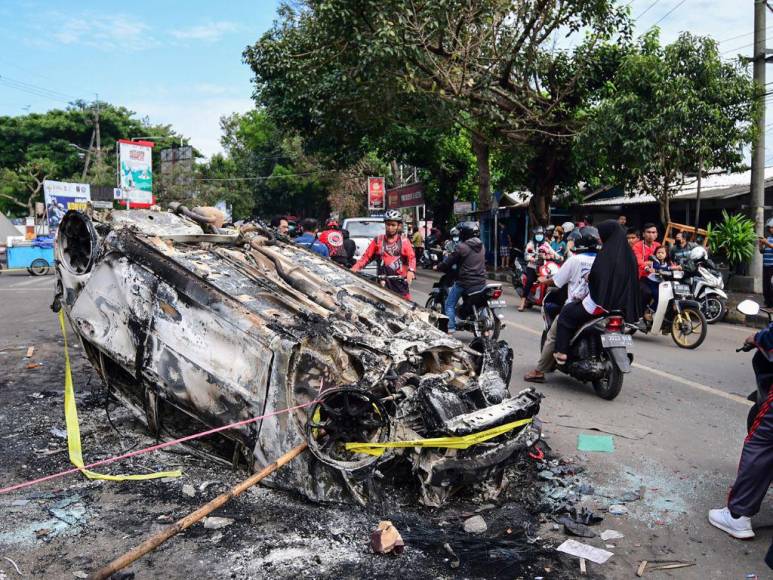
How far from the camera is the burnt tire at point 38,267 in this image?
22203mm

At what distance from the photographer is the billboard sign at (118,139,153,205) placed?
32.6 meters

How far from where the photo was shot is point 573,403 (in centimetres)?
583

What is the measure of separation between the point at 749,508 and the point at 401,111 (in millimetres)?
15650

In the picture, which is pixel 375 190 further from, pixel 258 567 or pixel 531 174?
pixel 258 567

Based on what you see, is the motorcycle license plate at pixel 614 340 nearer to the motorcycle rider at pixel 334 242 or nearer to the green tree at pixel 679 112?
the motorcycle rider at pixel 334 242

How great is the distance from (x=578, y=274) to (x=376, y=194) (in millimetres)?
29287

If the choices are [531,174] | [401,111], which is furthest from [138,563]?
[531,174]

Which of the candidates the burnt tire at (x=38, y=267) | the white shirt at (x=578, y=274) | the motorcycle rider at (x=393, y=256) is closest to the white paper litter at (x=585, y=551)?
the white shirt at (x=578, y=274)

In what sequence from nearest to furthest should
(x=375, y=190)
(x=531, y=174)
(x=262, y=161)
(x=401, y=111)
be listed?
(x=401, y=111) → (x=531, y=174) → (x=375, y=190) → (x=262, y=161)

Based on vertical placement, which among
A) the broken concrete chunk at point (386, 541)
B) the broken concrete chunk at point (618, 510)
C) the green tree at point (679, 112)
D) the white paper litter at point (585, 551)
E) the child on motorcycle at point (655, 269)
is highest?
the green tree at point (679, 112)

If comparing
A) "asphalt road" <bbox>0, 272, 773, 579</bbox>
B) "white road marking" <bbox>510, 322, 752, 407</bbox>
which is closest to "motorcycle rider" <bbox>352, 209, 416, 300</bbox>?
"asphalt road" <bbox>0, 272, 773, 579</bbox>

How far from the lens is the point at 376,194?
114 ft

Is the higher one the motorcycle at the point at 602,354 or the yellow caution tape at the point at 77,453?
the motorcycle at the point at 602,354

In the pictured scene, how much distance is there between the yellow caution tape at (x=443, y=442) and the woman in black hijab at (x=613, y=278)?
252 centimetres
